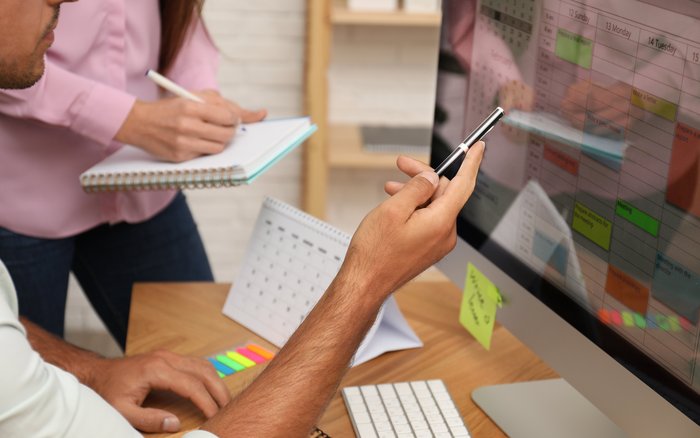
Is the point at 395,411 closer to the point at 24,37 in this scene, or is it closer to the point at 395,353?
the point at 395,353

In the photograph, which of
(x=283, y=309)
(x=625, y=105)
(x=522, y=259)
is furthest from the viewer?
(x=283, y=309)

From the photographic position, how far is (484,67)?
106cm

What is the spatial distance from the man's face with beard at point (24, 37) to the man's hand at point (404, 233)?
1.55 feet

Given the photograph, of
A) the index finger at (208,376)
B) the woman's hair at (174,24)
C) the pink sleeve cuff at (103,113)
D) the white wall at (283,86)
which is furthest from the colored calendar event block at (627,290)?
the white wall at (283,86)

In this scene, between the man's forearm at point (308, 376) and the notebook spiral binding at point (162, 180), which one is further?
the notebook spiral binding at point (162, 180)

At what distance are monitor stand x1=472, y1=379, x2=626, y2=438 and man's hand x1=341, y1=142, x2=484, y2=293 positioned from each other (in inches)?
9.9

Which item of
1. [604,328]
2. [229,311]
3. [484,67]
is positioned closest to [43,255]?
[229,311]

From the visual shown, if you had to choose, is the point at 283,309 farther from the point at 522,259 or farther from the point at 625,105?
the point at 625,105

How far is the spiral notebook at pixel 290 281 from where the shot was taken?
116cm

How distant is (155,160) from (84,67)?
0.75 ft

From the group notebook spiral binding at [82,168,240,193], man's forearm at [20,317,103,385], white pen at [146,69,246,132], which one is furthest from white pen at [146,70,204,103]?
man's forearm at [20,317,103,385]

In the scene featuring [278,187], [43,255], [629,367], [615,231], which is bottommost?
[278,187]

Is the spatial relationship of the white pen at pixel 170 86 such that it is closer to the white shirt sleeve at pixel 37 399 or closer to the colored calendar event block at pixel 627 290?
the white shirt sleeve at pixel 37 399

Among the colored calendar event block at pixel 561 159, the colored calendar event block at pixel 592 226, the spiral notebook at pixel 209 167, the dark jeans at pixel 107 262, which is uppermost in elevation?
the colored calendar event block at pixel 561 159
